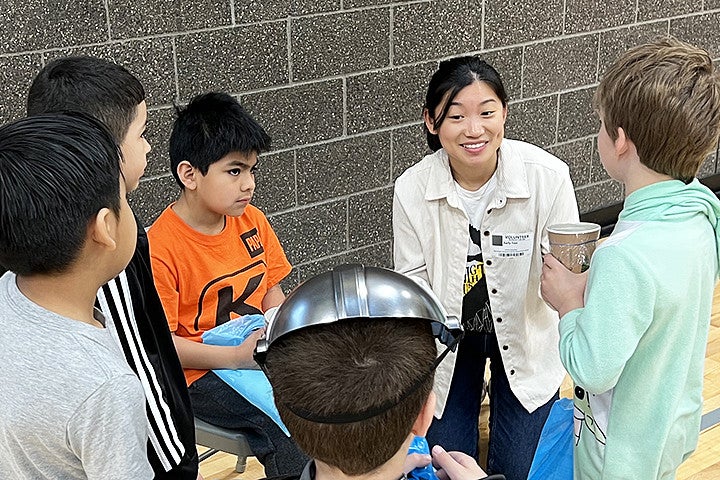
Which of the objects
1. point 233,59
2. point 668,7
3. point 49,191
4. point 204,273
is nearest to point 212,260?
point 204,273

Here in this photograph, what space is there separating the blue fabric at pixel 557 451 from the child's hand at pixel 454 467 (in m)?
0.64

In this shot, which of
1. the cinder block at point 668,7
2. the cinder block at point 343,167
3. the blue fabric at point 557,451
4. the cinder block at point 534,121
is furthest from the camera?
the cinder block at point 668,7

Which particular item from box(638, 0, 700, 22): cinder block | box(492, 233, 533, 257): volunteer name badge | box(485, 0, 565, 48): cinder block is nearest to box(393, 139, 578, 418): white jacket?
box(492, 233, 533, 257): volunteer name badge

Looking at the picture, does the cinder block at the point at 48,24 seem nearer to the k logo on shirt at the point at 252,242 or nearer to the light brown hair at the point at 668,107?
the k logo on shirt at the point at 252,242

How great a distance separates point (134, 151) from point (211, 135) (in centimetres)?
48

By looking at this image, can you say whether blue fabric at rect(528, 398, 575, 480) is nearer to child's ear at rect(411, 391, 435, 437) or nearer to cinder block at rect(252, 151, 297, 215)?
child's ear at rect(411, 391, 435, 437)

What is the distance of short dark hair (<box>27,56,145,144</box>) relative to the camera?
1.69 m

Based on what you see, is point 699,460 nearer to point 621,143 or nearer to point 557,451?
point 557,451

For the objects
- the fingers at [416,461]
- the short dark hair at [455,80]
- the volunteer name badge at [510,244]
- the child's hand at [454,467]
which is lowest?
the volunteer name badge at [510,244]

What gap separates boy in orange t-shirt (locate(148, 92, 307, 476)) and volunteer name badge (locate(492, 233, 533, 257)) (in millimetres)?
593

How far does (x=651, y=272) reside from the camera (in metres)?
1.59

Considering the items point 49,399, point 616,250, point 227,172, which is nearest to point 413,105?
point 227,172

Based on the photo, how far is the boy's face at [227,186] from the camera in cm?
214

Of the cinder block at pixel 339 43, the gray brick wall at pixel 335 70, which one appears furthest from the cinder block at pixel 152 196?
the cinder block at pixel 339 43
